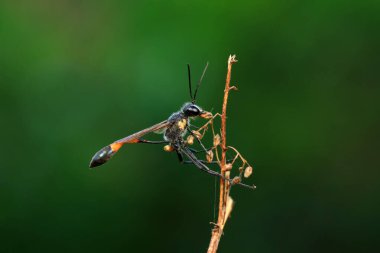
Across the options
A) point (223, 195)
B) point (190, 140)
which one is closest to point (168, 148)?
point (190, 140)

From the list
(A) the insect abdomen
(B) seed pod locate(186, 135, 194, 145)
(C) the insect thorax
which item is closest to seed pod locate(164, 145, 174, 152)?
(C) the insect thorax

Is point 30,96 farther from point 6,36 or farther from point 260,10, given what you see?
point 260,10

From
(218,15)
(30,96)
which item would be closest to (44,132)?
(30,96)

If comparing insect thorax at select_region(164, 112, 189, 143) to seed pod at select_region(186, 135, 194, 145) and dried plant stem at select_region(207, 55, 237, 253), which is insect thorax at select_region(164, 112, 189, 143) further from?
dried plant stem at select_region(207, 55, 237, 253)

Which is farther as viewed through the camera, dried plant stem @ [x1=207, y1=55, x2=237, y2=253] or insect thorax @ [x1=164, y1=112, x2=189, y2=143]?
insect thorax @ [x1=164, y1=112, x2=189, y2=143]


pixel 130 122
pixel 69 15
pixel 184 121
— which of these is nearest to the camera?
pixel 184 121

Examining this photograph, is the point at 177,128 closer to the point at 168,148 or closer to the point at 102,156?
the point at 168,148

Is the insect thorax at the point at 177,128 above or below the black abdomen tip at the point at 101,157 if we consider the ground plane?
above

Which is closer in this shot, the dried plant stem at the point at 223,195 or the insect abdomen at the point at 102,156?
the dried plant stem at the point at 223,195

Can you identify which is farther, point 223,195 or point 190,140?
point 190,140

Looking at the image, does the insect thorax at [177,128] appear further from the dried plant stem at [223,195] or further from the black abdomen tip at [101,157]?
the dried plant stem at [223,195]

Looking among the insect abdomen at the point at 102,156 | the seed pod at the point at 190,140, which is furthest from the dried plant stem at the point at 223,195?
the insect abdomen at the point at 102,156
